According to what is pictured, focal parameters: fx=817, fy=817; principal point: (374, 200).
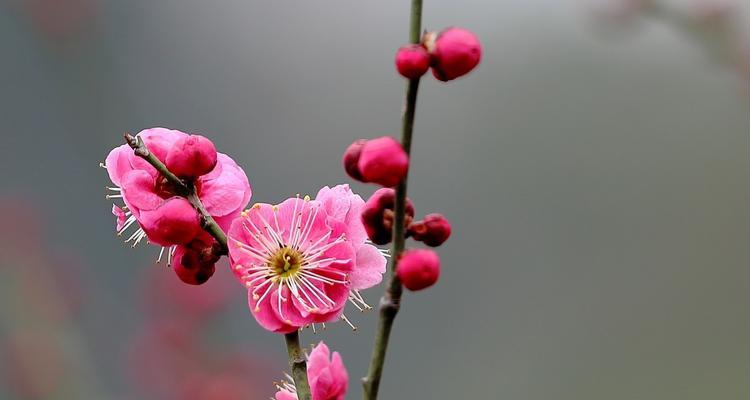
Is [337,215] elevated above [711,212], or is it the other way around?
[711,212]

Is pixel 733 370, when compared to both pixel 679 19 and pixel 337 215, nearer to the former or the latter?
pixel 679 19

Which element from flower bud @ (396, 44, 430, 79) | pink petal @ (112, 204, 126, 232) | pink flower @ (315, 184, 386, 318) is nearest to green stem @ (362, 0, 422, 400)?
flower bud @ (396, 44, 430, 79)

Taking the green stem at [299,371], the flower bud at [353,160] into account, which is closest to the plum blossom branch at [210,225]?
the green stem at [299,371]

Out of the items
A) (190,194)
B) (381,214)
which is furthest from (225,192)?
(381,214)

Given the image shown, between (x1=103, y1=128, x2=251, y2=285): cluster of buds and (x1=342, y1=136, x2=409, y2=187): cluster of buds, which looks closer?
(x1=342, y1=136, x2=409, y2=187): cluster of buds

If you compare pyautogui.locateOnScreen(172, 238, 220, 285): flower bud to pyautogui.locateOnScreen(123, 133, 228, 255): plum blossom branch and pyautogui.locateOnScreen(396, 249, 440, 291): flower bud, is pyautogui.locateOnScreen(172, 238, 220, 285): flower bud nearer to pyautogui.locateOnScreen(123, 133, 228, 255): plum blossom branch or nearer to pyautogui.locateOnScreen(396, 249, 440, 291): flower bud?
pyautogui.locateOnScreen(123, 133, 228, 255): plum blossom branch

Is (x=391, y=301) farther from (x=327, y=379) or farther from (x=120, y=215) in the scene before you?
(x=120, y=215)

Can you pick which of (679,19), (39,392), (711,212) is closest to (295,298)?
(679,19)
